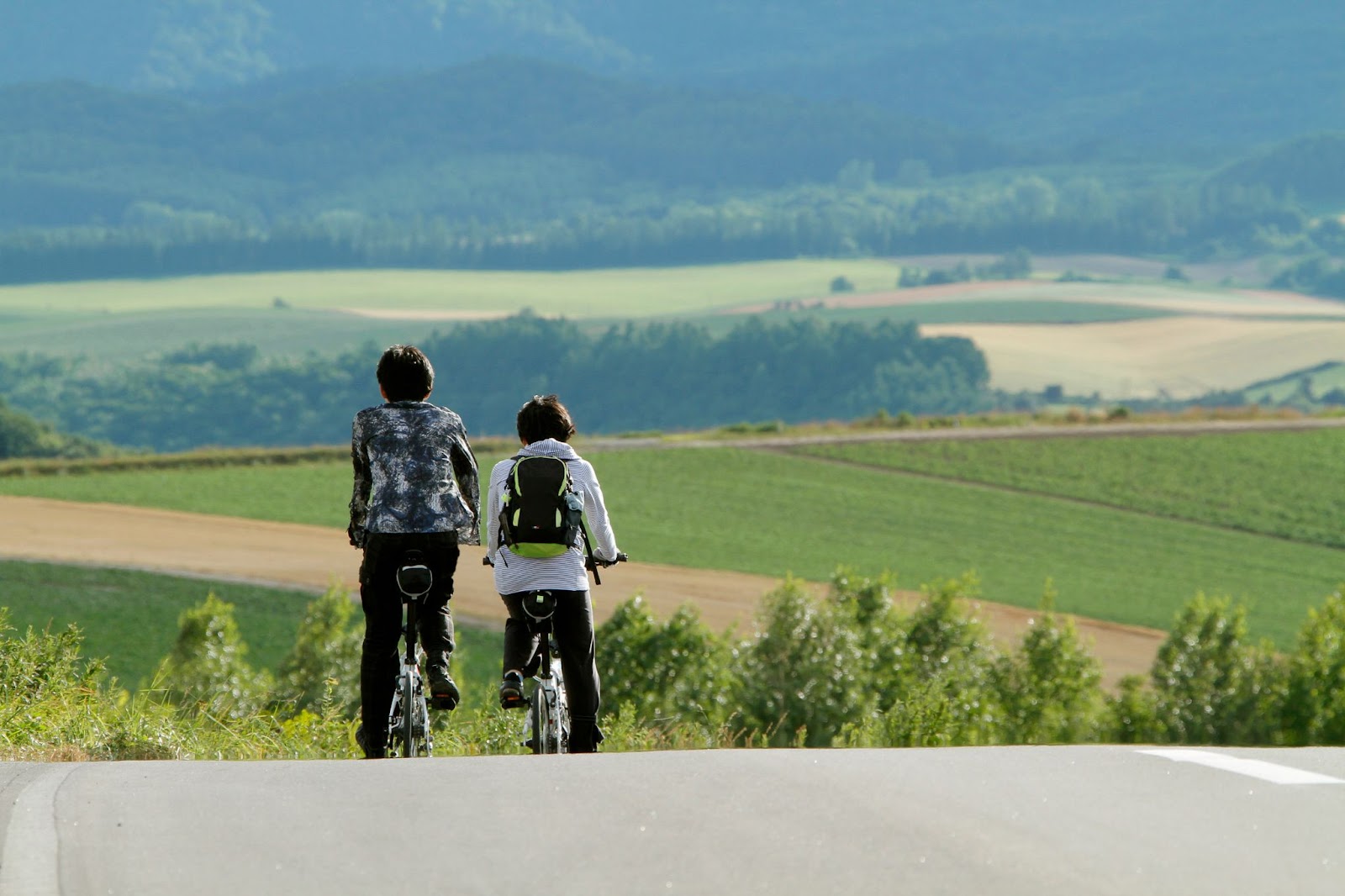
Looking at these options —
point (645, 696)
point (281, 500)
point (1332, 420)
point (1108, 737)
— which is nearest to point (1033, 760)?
point (645, 696)

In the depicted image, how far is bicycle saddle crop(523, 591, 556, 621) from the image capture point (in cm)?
884

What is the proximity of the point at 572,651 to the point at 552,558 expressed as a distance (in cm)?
43

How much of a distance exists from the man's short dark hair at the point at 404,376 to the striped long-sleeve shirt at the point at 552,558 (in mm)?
478

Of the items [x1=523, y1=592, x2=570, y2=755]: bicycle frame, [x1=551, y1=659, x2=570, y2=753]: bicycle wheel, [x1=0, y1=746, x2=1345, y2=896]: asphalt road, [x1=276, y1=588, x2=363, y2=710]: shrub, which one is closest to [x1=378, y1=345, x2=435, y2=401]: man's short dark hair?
[x1=523, y1=592, x2=570, y2=755]: bicycle frame

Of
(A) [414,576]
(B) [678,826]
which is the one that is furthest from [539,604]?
(B) [678,826]

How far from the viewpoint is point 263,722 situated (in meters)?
10.7

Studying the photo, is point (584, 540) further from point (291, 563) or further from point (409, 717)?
point (291, 563)

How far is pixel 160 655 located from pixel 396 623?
102ft

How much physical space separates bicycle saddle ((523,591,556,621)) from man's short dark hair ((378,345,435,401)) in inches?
38.1

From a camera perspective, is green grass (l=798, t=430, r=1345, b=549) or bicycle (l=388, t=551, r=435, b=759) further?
green grass (l=798, t=430, r=1345, b=549)

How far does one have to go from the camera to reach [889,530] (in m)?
63.8

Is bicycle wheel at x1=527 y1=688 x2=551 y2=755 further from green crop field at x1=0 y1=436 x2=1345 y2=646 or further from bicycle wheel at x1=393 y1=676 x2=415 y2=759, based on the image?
green crop field at x1=0 y1=436 x2=1345 y2=646

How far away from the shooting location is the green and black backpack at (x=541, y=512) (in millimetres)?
8758

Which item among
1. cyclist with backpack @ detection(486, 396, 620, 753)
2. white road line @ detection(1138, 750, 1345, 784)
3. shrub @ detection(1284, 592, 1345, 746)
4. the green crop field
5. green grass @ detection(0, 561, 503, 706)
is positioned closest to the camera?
white road line @ detection(1138, 750, 1345, 784)
